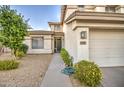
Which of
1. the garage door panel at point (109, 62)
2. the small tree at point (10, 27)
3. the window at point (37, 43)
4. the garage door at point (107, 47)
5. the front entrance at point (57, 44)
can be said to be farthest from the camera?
the front entrance at point (57, 44)

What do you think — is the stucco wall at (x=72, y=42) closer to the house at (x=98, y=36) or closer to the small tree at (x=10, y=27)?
the house at (x=98, y=36)

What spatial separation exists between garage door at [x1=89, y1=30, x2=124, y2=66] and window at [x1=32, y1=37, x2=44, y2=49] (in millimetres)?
11968

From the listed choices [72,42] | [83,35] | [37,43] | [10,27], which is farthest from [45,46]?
[83,35]

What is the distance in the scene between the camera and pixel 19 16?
12.7 meters

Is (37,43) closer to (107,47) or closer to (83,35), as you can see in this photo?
(107,47)

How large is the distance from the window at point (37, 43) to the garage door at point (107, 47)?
11968 millimetres

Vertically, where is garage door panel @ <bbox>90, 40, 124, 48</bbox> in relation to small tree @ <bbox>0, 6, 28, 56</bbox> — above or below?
below

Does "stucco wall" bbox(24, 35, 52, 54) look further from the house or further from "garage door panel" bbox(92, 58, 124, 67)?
"garage door panel" bbox(92, 58, 124, 67)

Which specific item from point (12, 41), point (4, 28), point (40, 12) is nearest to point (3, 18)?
point (4, 28)

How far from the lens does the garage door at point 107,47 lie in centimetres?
880

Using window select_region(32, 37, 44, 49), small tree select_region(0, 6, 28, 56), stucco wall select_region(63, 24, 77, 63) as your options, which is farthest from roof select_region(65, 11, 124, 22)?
window select_region(32, 37, 44, 49)

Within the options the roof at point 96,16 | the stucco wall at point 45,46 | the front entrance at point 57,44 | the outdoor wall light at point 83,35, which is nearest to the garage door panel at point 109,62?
the outdoor wall light at point 83,35

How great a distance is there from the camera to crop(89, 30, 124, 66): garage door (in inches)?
347

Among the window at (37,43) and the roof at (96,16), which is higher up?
the roof at (96,16)
